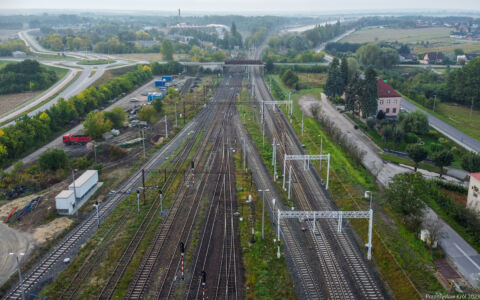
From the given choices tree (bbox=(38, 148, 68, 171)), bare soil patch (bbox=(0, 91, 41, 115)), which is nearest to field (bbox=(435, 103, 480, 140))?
tree (bbox=(38, 148, 68, 171))

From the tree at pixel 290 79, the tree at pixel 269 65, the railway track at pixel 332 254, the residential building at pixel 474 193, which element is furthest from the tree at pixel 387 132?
the tree at pixel 269 65

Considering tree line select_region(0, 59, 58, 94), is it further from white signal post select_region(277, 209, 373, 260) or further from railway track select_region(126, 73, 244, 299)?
white signal post select_region(277, 209, 373, 260)

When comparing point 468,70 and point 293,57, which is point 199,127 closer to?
point 468,70

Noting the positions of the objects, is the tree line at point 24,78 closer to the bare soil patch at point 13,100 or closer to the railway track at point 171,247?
the bare soil patch at point 13,100

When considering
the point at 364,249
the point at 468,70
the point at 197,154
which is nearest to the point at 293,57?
the point at 468,70

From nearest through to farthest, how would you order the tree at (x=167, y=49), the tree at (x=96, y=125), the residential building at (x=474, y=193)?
the residential building at (x=474, y=193) → the tree at (x=96, y=125) → the tree at (x=167, y=49)

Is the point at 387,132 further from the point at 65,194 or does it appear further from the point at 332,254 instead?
the point at 65,194
